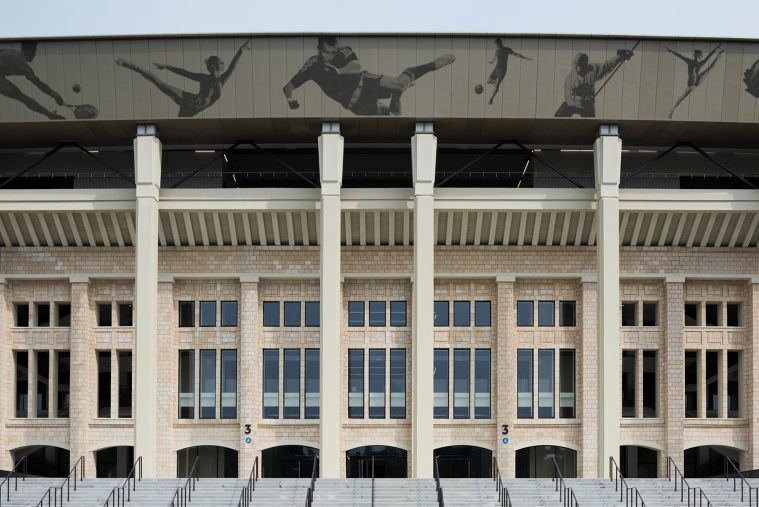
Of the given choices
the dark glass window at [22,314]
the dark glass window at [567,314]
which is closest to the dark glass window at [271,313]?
the dark glass window at [22,314]

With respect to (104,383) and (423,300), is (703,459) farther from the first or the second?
(104,383)

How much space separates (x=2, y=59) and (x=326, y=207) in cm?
996

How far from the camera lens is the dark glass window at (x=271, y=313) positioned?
32469 mm

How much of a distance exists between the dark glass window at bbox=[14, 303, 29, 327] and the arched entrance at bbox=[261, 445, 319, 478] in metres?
9.17

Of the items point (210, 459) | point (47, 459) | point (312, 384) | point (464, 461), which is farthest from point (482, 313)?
point (47, 459)

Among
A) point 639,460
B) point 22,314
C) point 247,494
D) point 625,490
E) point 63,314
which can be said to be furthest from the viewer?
point 22,314

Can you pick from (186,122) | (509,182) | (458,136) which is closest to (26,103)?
(186,122)

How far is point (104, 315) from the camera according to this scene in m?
33.1

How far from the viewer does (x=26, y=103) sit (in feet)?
93.2

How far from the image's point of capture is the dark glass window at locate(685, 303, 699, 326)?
3272 cm

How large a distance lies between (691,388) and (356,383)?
35.6 ft

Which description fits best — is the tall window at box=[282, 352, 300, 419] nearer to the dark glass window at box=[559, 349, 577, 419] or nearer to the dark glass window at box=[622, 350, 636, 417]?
the dark glass window at box=[559, 349, 577, 419]

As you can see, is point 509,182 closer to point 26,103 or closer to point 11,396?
point 26,103

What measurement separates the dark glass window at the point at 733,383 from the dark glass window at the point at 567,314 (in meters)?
5.25
